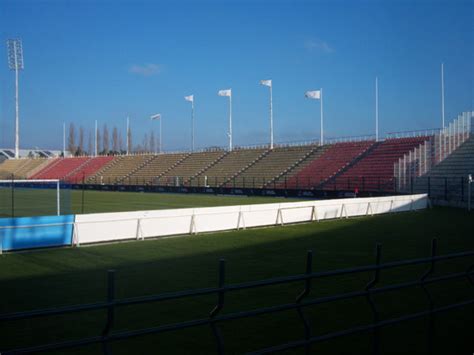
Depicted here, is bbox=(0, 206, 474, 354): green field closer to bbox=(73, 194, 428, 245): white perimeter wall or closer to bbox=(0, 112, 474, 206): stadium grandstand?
bbox=(73, 194, 428, 245): white perimeter wall

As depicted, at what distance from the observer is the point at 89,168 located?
79.9m

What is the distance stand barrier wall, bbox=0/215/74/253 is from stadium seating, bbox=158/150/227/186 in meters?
40.9

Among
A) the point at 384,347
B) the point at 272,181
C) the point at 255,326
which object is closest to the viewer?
the point at 384,347

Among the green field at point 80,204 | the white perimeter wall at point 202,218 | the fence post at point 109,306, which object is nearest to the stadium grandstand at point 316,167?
the green field at point 80,204

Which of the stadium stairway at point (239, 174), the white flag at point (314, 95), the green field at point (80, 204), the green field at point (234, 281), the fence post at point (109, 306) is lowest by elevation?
the green field at point (234, 281)

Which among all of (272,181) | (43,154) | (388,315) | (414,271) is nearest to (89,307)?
(388,315)

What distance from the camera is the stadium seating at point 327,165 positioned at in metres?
47.8

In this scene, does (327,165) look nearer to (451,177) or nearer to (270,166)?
(270,166)

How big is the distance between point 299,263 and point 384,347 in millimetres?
6419

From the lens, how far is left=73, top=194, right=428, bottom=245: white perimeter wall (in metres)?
17.3

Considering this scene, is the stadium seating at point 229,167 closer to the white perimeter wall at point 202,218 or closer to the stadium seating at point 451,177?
the stadium seating at point 451,177

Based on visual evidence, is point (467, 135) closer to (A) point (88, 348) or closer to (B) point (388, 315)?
(B) point (388, 315)

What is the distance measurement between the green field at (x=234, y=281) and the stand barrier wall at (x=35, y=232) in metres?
0.75

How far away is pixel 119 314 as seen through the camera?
8.45 metres
